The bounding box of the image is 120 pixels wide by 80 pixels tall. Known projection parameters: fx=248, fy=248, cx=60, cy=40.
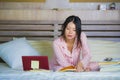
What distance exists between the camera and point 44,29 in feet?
10.3

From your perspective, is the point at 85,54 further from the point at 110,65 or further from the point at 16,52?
the point at 16,52

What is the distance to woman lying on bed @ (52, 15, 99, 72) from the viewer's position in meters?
2.28

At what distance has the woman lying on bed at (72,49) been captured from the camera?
228 centimetres

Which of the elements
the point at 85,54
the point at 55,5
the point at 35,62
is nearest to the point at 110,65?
the point at 85,54

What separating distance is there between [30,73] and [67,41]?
1.05 m

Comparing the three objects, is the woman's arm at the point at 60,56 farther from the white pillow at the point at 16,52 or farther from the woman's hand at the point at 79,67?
the white pillow at the point at 16,52

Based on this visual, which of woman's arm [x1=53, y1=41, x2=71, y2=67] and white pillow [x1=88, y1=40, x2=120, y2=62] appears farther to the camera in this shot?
white pillow [x1=88, y1=40, x2=120, y2=62]

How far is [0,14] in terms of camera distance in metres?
3.14

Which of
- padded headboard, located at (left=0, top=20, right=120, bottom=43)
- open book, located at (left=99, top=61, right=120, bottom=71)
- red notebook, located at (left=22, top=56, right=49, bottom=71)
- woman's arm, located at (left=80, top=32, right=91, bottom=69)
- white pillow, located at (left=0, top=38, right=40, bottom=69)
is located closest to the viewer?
red notebook, located at (left=22, top=56, right=49, bottom=71)

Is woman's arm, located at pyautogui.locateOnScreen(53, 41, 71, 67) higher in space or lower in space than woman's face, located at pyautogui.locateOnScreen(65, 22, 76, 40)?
lower

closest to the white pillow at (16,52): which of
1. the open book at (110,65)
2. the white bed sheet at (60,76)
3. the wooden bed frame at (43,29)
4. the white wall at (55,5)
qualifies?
the wooden bed frame at (43,29)

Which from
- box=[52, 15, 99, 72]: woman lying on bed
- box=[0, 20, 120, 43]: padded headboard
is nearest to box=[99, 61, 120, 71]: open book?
box=[52, 15, 99, 72]: woman lying on bed

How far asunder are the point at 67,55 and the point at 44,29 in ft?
2.97

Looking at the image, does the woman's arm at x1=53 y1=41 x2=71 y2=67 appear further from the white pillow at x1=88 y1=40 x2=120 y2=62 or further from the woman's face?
the white pillow at x1=88 y1=40 x2=120 y2=62
